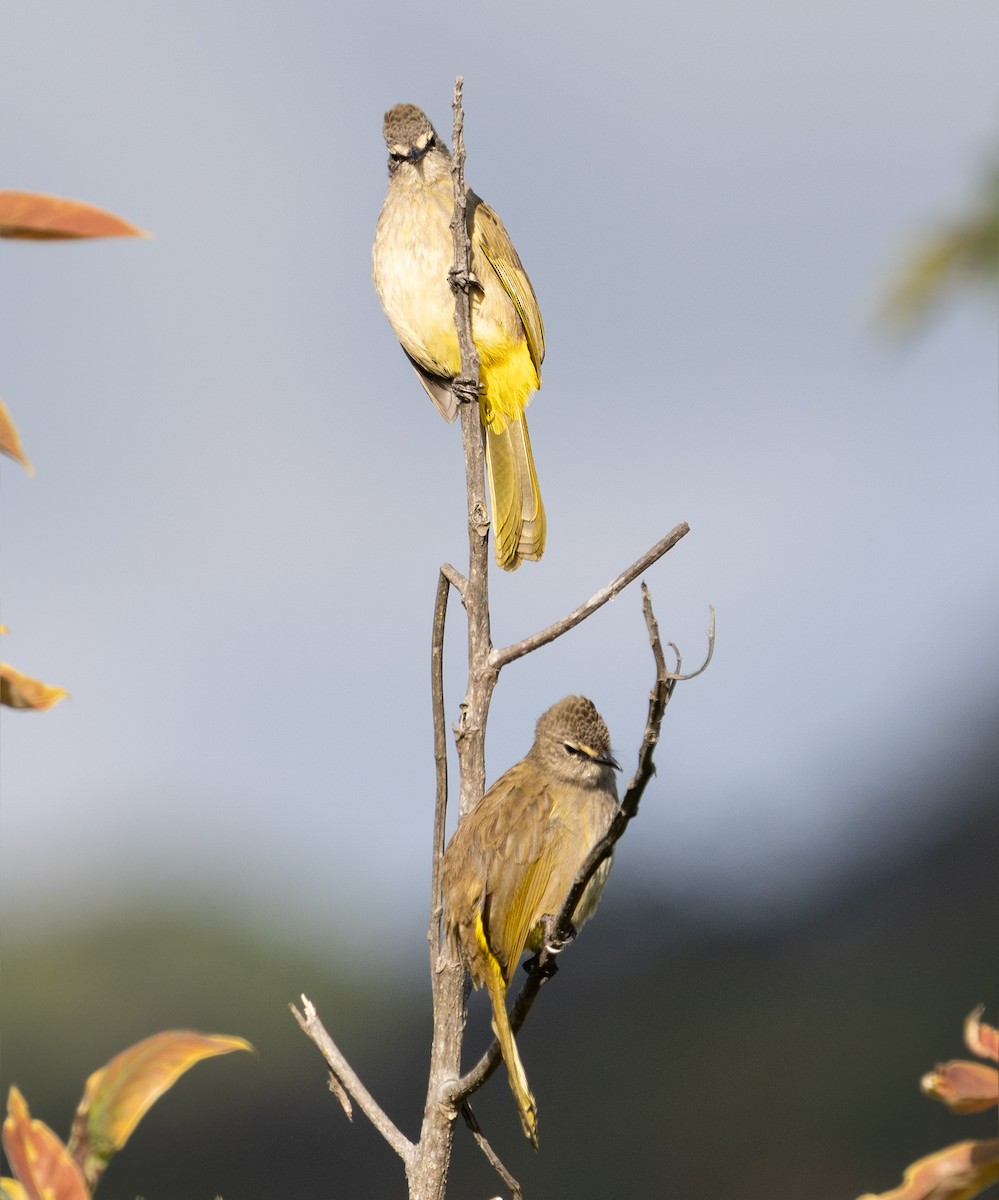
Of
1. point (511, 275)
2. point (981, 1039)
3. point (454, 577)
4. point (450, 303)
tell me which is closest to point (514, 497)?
point (450, 303)

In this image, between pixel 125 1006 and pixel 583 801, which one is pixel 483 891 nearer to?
pixel 583 801

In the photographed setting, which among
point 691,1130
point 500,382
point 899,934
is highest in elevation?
point 500,382

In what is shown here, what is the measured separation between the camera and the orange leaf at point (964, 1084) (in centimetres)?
141

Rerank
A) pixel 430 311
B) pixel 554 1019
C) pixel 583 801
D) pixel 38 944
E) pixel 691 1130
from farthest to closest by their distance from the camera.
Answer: pixel 38 944, pixel 554 1019, pixel 691 1130, pixel 430 311, pixel 583 801

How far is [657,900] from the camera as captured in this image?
438 inches

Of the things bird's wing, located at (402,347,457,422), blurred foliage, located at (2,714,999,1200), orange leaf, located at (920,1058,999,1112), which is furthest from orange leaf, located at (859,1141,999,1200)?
blurred foliage, located at (2,714,999,1200)

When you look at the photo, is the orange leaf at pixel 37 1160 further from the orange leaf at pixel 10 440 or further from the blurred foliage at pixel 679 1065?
the blurred foliage at pixel 679 1065

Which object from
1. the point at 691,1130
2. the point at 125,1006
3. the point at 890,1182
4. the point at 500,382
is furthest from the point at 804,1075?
the point at 125,1006

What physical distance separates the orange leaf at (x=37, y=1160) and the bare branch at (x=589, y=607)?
1.40 m

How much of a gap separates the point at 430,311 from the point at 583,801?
217 cm

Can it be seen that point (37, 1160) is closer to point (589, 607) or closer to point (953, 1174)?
point (953, 1174)

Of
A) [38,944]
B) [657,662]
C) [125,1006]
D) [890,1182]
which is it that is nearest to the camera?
[657,662]

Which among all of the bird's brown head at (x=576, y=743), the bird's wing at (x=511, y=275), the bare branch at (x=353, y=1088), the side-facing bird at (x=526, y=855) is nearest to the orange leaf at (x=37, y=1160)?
the bare branch at (x=353, y=1088)

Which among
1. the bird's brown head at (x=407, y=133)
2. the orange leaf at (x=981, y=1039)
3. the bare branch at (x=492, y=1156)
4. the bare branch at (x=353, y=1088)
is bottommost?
the bare branch at (x=492, y=1156)
